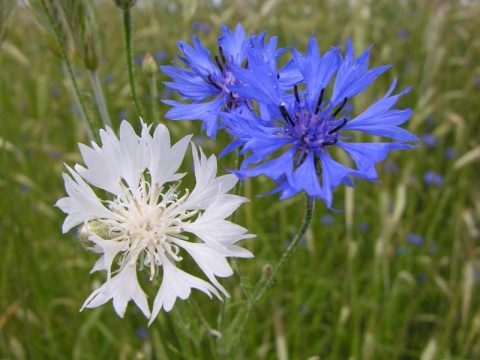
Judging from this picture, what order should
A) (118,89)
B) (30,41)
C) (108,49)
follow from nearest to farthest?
1. (118,89)
2. (108,49)
3. (30,41)

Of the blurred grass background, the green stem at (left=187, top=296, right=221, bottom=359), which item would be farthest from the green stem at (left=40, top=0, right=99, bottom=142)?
the green stem at (left=187, top=296, right=221, bottom=359)

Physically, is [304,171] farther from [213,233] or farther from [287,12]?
[287,12]

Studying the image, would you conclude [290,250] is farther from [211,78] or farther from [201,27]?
[201,27]

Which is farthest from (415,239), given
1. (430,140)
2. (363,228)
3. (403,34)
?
(403,34)

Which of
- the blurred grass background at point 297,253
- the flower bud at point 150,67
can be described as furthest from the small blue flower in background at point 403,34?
the flower bud at point 150,67

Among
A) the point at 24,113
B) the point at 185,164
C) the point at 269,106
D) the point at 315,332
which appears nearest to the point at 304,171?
the point at 269,106

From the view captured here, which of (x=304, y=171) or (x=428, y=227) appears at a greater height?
(x=304, y=171)

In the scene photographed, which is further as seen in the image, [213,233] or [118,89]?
[118,89]
